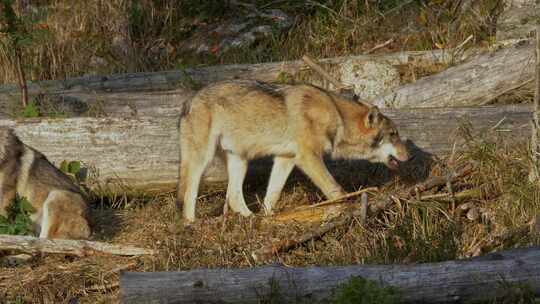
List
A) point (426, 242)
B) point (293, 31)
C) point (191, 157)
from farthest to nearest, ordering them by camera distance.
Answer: point (293, 31) → point (191, 157) → point (426, 242)

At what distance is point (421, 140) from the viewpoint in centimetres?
826

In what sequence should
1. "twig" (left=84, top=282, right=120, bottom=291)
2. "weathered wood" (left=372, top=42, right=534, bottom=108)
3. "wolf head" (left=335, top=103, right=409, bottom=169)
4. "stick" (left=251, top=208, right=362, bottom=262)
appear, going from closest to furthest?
"twig" (left=84, top=282, right=120, bottom=291) < "stick" (left=251, top=208, right=362, bottom=262) < "wolf head" (left=335, top=103, right=409, bottom=169) < "weathered wood" (left=372, top=42, right=534, bottom=108)

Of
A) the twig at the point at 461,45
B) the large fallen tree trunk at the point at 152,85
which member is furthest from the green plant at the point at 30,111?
the twig at the point at 461,45

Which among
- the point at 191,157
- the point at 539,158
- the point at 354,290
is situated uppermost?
the point at 354,290

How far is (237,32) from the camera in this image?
12.9m

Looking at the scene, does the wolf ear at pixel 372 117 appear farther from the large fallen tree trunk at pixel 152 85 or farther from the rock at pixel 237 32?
the rock at pixel 237 32

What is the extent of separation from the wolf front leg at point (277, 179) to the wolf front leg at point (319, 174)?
10.1 inches

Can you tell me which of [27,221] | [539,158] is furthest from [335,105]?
[27,221]

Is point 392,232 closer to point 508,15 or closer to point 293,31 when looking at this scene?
point 508,15

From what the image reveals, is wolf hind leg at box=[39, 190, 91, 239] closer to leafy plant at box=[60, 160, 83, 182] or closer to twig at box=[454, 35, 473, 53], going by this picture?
leafy plant at box=[60, 160, 83, 182]

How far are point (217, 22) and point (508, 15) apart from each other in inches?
204

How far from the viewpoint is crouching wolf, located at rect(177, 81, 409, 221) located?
7734mm

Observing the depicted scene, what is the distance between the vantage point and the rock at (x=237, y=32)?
12.6 meters

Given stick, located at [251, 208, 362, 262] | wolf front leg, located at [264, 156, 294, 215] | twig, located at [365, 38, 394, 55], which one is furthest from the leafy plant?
twig, located at [365, 38, 394, 55]
